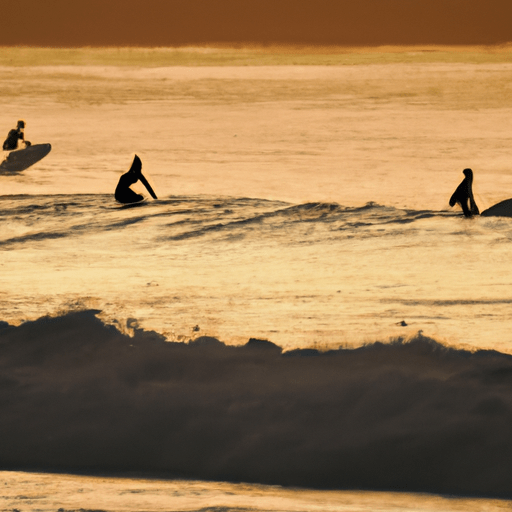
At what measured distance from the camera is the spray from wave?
14.3ft

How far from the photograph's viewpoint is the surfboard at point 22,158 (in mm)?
15695

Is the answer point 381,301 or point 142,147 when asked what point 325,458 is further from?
point 142,147

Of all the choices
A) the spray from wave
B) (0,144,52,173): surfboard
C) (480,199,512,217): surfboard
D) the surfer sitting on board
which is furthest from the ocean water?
the surfer sitting on board

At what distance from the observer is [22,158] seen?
15898mm

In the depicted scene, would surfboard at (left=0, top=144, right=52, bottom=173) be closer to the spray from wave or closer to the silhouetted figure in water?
the silhouetted figure in water

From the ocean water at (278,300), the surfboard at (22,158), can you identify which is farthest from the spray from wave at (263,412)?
the surfboard at (22,158)

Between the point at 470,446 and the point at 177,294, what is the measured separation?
3.67m

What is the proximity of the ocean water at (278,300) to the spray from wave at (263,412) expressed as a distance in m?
0.01

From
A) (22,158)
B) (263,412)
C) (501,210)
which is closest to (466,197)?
(501,210)

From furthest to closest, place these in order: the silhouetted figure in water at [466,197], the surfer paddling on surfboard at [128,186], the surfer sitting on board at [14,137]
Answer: the surfer sitting on board at [14,137] → the surfer paddling on surfboard at [128,186] → the silhouetted figure in water at [466,197]

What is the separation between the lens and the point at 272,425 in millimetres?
4641

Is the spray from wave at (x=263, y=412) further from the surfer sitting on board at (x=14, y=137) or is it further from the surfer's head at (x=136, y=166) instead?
the surfer sitting on board at (x=14, y=137)

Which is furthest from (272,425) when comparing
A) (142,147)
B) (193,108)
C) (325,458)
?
(193,108)

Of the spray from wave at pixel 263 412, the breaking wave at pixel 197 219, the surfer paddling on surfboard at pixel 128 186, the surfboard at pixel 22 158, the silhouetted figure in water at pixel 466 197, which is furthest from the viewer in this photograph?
the surfboard at pixel 22 158
